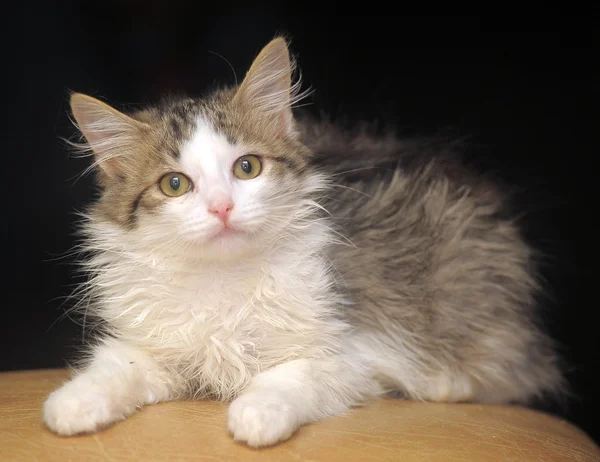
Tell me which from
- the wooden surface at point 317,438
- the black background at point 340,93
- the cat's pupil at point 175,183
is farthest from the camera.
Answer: the black background at point 340,93

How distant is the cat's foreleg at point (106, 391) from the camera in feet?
4.44

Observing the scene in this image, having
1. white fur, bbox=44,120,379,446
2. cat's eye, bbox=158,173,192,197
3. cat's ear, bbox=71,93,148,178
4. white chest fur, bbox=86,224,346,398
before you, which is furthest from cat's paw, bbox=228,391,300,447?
cat's ear, bbox=71,93,148,178

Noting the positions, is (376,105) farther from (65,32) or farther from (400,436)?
(400,436)

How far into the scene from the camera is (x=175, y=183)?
5.18 ft

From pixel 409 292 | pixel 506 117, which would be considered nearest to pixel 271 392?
pixel 409 292

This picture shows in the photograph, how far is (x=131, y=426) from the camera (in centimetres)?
141

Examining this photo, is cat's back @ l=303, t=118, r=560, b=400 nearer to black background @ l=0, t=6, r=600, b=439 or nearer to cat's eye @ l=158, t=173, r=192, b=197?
black background @ l=0, t=6, r=600, b=439

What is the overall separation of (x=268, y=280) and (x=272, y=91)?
19.1 inches

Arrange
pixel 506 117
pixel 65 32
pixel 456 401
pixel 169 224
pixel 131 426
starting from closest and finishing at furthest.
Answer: pixel 131 426
pixel 169 224
pixel 456 401
pixel 65 32
pixel 506 117

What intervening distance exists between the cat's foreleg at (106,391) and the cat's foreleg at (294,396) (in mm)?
231

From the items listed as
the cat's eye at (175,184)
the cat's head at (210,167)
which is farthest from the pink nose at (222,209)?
the cat's eye at (175,184)

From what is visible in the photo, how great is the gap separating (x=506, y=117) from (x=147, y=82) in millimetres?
1219

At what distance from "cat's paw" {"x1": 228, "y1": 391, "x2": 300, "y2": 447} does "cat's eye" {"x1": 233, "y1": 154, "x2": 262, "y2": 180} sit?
508mm

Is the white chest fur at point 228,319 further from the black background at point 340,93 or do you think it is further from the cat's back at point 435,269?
the black background at point 340,93
